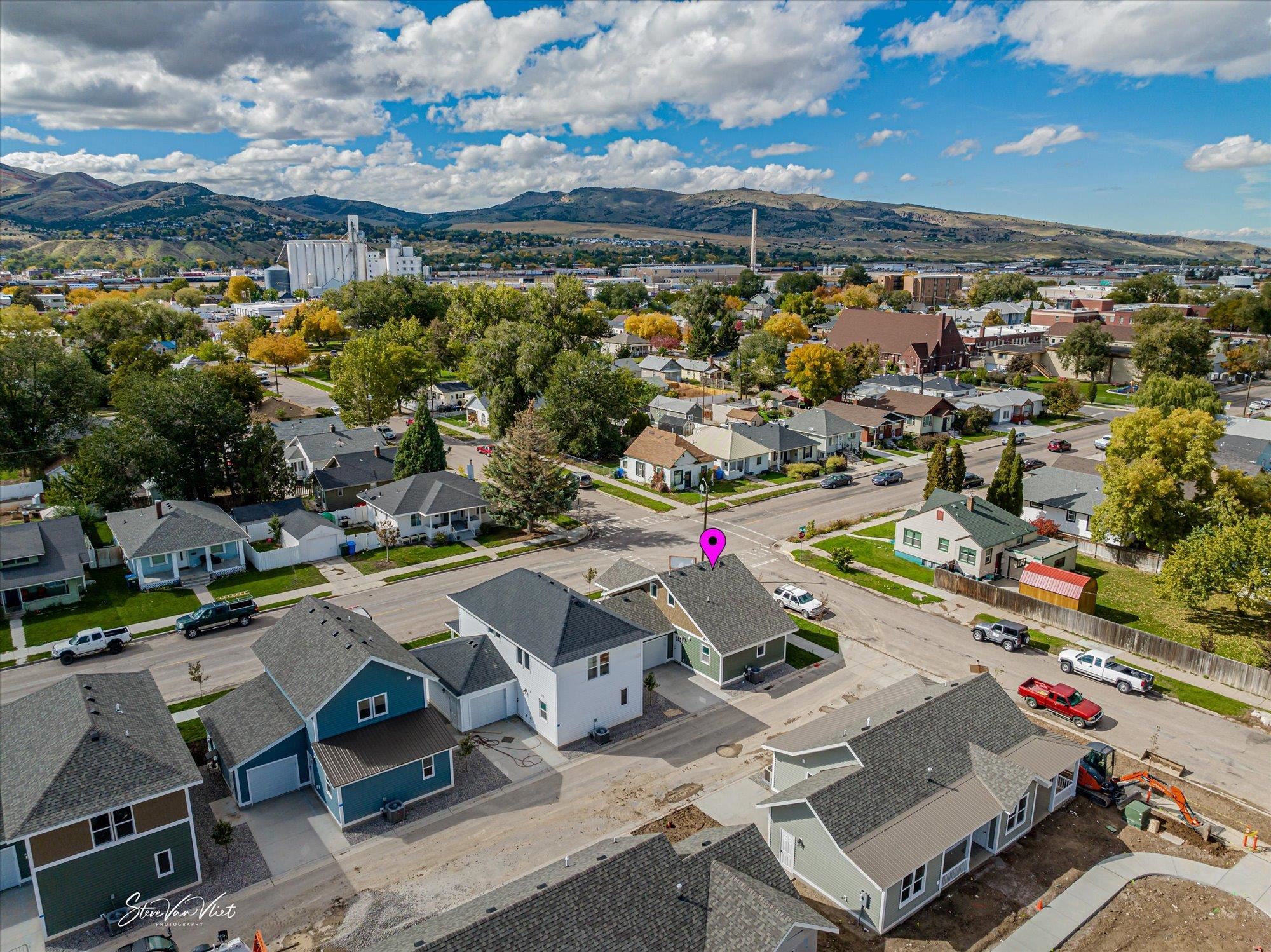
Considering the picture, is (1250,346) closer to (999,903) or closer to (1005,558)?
(1005,558)

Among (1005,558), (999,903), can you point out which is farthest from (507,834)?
(1005,558)

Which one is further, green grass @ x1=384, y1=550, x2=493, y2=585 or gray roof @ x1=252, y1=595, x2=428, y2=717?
green grass @ x1=384, y1=550, x2=493, y2=585

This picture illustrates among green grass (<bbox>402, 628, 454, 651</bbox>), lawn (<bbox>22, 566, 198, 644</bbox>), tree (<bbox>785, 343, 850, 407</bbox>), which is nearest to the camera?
green grass (<bbox>402, 628, 454, 651</bbox>)

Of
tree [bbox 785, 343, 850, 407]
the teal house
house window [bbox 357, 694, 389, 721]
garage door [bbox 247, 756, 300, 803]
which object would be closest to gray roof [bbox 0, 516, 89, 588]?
the teal house

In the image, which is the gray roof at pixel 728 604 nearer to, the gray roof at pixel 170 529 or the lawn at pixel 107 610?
the lawn at pixel 107 610

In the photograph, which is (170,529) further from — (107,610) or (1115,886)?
(1115,886)

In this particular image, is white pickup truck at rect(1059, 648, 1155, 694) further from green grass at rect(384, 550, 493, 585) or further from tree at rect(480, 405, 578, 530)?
green grass at rect(384, 550, 493, 585)
